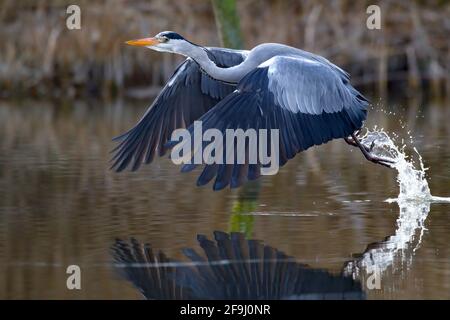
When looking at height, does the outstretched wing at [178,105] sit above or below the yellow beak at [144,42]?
below

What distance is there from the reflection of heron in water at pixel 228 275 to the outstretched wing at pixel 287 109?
49cm

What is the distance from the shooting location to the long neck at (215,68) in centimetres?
783

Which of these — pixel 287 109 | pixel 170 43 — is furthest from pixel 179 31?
pixel 287 109

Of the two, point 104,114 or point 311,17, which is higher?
point 311,17

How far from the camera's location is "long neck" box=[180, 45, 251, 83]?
25.7ft

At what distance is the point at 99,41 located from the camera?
58.6ft

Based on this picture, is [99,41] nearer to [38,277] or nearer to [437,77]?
[437,77]

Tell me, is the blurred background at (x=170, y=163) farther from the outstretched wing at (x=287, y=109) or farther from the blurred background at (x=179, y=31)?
the outstretched wing at (x=287, y=109)

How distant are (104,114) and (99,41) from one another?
8.01ft

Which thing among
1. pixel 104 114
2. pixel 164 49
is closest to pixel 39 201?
pixel 164 49

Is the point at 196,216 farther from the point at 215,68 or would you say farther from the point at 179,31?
the point at 179,31

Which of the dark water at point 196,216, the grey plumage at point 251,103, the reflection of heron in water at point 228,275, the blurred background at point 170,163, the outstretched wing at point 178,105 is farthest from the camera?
the outstretched wing at point 178,105

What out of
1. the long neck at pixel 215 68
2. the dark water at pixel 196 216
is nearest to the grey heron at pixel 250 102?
the long neck at pixel 215 68
